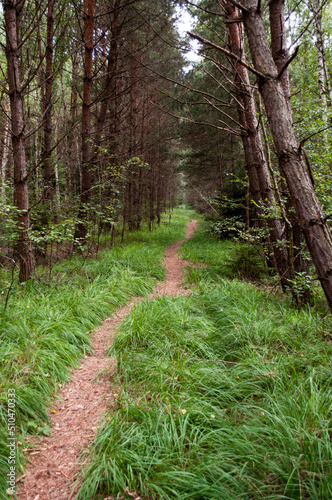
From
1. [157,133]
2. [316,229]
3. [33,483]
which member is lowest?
[33,483]

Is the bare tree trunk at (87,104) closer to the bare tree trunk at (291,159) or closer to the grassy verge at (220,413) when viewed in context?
the grassy verge at (220,413)

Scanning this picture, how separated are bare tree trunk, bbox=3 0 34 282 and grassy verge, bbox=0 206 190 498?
0.89 metres

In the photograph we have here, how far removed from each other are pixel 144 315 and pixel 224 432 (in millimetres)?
2075

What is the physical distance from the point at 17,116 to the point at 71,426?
4.56 meters

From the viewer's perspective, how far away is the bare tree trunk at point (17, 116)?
152 inches

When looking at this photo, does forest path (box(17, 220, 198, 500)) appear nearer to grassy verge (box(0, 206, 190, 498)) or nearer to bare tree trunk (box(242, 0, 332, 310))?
grassy verge (box(0, 206, 190, 498))

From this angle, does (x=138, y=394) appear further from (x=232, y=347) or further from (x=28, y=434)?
(x=232, y=347)

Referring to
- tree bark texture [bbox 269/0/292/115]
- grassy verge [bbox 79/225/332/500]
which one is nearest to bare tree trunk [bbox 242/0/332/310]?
tree bark texture [bbox 269/0/292/115]

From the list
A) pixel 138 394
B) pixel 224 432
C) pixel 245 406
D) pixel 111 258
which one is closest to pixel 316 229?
pixel 245 406

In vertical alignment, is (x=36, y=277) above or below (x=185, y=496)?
above

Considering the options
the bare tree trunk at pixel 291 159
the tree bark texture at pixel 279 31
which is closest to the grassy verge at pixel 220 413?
the bare tree trunk at pixel 291 159

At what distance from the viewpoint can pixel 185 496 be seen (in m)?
1.48

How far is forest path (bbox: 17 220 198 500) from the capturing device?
1767mm

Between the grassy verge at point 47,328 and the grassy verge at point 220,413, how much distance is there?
64 cm
